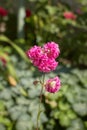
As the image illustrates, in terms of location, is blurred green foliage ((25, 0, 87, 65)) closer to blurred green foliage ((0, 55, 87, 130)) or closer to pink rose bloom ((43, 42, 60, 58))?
blurred green foliage ((0, 55, 87, 130))

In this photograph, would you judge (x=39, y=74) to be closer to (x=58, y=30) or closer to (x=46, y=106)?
(x=46, y=106)

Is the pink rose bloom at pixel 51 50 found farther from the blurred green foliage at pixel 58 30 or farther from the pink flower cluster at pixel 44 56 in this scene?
the blurred green foliage at pixel 58 30

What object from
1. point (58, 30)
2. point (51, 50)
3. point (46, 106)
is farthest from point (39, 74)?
point (51, 50)

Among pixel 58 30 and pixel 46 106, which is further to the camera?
pixel 58 30

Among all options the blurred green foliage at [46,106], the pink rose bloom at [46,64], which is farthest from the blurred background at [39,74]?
the pink rose bloom at [46,64]

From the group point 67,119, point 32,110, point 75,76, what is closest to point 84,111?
point 67,119
